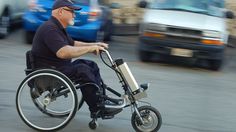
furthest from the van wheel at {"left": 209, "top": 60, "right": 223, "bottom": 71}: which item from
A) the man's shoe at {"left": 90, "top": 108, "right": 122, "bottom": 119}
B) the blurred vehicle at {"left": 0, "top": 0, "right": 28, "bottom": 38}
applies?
the man's shoe at {"left": 90, "top": 108, "right": 122, "bottom": 119}

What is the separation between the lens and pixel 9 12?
12.6m

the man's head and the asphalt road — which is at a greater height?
the man's head

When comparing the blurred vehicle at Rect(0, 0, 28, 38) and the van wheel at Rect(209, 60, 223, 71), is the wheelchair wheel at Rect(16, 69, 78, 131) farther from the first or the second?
the blurred vehicle at Rect(0, 0, 28, 38)

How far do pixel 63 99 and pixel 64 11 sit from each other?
3.13ft

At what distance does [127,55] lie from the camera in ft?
38.2

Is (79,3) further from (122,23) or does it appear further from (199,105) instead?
(199,105)

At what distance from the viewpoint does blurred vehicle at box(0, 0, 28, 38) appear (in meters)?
12.1

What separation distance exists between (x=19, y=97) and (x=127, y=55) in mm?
6028

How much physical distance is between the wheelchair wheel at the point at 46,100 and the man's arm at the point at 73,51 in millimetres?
195

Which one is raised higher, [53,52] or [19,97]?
[53,52]

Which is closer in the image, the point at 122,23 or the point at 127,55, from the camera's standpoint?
the point at 127,55

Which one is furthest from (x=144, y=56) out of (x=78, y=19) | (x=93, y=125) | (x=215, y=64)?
(x=93, y=125)

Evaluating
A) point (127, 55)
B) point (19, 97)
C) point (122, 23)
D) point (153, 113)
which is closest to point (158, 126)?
point (153, 113)

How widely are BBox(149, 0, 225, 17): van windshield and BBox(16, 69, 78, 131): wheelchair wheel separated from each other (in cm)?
554
